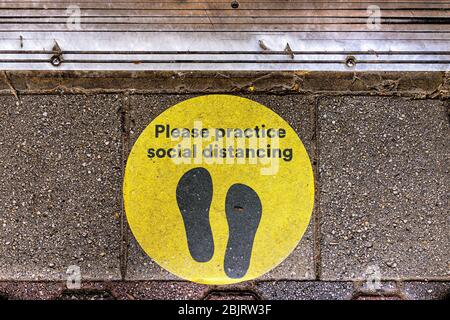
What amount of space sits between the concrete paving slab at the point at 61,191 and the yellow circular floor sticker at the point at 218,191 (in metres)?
0.16

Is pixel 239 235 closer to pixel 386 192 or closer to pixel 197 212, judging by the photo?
pixel 197 212

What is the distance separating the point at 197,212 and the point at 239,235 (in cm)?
31

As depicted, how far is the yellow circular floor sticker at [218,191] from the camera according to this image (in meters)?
2.41

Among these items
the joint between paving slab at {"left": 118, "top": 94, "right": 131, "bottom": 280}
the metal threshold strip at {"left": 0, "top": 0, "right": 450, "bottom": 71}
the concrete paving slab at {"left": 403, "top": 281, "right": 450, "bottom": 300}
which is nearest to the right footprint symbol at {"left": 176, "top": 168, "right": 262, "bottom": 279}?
the joint between paving slab at {"left": 118, "top": 94, "right": 131, "bottom": 280}

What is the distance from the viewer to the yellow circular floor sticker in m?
2.41

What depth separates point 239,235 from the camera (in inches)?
94.9

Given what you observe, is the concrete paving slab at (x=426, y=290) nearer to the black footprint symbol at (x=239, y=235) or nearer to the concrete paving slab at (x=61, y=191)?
the black footprint symbol at (x=239, y=235)

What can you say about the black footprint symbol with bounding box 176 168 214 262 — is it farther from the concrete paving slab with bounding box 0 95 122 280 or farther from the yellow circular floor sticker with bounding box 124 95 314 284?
the concrete paving slab with bounding box 0 95 122 280

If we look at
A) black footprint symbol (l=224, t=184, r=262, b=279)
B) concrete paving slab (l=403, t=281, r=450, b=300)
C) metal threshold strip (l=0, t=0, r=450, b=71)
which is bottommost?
concrete paving slab (l=403, t=281, r=450, b=300)

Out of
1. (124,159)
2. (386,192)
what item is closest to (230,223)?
(124,159)

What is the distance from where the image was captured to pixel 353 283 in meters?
2.43
